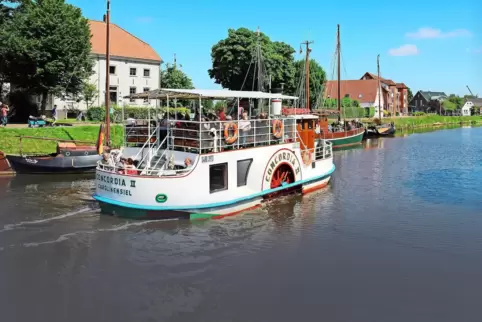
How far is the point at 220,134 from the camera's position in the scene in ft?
54.5

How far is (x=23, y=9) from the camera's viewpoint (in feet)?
138

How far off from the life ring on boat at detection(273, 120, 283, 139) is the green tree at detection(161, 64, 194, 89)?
4673cm

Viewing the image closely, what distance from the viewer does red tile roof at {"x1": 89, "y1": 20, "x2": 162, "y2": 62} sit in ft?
178

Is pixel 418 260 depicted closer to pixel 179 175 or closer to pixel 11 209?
pixel 179 175

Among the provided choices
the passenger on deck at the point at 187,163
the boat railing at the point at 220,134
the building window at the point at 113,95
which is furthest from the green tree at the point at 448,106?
the passenger on deck at the point at 187,163

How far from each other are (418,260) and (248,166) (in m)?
7.12

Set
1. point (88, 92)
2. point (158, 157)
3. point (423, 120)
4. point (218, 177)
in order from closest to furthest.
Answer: point (218, 177) → point (158, 157) → point (88, 92) → point (423, 120)

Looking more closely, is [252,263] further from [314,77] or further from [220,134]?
[314,77]

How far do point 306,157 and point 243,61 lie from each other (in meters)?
42.5

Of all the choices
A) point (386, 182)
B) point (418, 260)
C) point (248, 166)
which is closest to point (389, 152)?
point (386, 182)

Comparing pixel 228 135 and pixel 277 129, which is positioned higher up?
pixel 277 129

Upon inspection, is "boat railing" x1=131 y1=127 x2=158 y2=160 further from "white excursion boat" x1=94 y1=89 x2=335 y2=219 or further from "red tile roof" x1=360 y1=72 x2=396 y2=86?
"red tile roof" x1=360 y1=72 x2=396 y2=86

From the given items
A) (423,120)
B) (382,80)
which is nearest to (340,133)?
(423,120)

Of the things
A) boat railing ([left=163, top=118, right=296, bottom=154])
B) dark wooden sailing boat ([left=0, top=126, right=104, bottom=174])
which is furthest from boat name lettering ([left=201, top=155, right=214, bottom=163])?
dark wooden sailing boat ([left=0, top=126, right=104, bottom=174])
